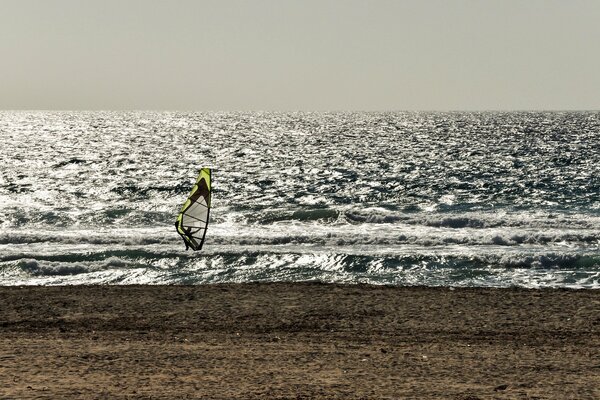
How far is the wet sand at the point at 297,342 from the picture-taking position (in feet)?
31.9

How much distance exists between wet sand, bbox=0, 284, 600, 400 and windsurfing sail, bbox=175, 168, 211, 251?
2.69 meters

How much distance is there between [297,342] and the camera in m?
12.2

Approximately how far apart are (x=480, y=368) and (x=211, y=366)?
367 cm

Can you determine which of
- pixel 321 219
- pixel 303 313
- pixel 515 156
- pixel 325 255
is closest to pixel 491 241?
pixel 325 255

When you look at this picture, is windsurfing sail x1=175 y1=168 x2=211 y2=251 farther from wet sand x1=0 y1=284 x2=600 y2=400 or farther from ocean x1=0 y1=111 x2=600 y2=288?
wet sand x1=0 y1=284 x2=600 y2=400

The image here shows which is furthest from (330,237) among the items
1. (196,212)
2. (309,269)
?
(196,212)

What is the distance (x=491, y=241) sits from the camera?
86.1ft

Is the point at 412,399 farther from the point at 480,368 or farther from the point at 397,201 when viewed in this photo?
the point at 397,201

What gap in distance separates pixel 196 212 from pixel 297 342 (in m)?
9.08

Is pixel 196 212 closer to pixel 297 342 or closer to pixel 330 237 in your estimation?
pixel 330 237

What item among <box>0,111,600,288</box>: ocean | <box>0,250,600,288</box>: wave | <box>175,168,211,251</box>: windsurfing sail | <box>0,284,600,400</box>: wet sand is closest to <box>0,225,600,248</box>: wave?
<box>0,111,600,288</box>: ocean

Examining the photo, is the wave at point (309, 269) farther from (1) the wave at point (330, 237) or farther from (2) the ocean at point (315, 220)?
(1) the wave at point (330, 237)

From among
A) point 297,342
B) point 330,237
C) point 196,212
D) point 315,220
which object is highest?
point 196,212

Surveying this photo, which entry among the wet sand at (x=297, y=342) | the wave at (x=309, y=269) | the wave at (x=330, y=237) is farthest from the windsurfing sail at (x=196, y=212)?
the wave at (x=330, y=237)
